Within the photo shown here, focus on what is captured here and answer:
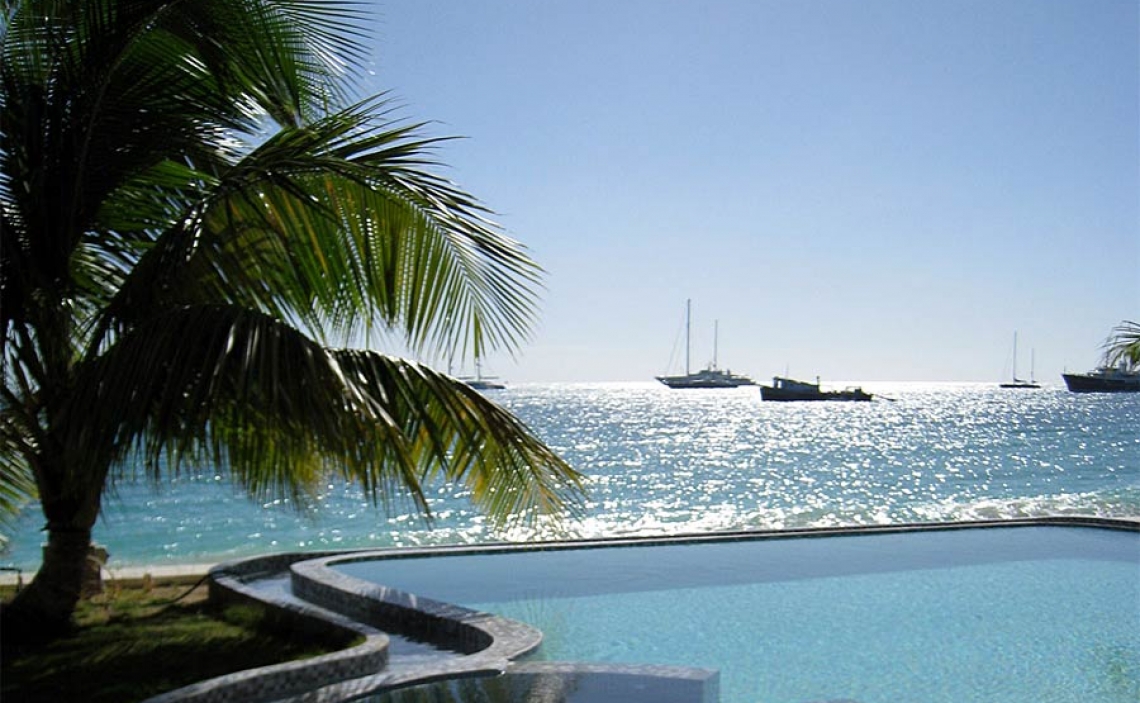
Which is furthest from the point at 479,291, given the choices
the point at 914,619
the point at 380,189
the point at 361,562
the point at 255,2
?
the point at 361,562

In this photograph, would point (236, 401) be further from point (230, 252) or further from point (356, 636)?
point (356, 636)

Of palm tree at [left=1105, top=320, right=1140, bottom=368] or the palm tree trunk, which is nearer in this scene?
the palm tree trunk

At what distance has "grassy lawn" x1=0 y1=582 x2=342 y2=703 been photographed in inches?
210

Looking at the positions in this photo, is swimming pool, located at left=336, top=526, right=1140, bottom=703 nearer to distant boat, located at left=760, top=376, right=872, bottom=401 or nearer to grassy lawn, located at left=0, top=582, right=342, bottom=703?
grassy lawn, located at left=0, top=582, right=342, bottom=703

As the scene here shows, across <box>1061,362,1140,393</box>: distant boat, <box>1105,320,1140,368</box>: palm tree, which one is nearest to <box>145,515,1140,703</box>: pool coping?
<box>1105,320,1140,368</box>: palm tree

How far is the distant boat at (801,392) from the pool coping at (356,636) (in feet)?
271

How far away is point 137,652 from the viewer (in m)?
6.18

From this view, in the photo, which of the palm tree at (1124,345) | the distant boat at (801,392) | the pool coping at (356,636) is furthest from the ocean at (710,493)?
the distant boat at (801,392)

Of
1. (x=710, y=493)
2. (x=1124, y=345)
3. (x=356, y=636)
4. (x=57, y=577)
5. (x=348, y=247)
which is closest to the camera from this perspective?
(x=348, y=247)

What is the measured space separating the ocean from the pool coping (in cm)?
71

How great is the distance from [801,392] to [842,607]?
85.1m

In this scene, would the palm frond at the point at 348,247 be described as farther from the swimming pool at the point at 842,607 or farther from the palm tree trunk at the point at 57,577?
the swimming pool at the point at 842,607

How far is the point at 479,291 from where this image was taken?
5.95 meters

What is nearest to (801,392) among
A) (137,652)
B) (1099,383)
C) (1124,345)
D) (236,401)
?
(1099,383)
